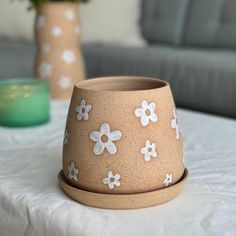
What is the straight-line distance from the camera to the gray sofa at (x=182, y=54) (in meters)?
1.96

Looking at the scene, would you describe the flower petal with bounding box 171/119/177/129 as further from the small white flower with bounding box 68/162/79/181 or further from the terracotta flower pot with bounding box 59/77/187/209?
the small white flower with bounding box 68/162/79/181

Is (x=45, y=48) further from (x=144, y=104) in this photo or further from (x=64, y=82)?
(x=144, y=104)

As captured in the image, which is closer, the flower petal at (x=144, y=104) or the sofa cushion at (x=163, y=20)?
the flower petal at (x=144, y=104)

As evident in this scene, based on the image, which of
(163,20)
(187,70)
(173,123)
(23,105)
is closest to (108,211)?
(173,123)

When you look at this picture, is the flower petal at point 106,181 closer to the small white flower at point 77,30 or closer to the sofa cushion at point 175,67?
the small white flower at point 77,30

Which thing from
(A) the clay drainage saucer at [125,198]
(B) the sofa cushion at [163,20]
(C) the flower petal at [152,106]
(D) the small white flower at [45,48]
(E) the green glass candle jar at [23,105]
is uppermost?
(C) the flower petal at [152,106]

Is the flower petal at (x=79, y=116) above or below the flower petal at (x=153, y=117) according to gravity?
below

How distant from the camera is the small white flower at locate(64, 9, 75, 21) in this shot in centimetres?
141

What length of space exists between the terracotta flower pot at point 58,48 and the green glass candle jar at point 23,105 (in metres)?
0.31

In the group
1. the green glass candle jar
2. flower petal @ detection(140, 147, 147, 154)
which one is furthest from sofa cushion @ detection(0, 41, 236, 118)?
flower petal @ detection(140, 147, 147, 154)

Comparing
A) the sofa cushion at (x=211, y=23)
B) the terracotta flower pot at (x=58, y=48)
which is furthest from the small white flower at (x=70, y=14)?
the sofa cushion at (x=211, y=23)

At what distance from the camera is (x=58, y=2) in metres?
1.42

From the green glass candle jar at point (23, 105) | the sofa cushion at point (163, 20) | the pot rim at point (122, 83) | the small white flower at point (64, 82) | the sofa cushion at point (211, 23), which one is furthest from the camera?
the sofa cushion at point (163, 20)

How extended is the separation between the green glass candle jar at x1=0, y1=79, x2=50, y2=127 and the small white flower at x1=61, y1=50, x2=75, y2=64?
1.11 ft
